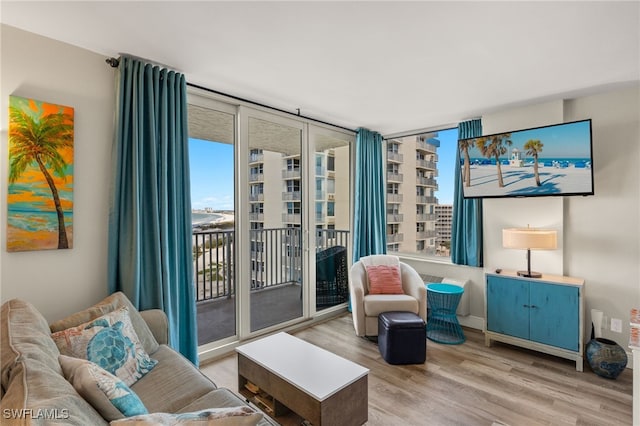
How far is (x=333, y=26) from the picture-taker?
1871mm

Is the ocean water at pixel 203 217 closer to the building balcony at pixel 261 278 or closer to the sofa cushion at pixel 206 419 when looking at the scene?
the building balcony at pixel 261 278

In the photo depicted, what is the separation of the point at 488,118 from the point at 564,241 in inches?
61.9

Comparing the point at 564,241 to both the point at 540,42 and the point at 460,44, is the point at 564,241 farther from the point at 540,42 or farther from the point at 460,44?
the point at 460,44

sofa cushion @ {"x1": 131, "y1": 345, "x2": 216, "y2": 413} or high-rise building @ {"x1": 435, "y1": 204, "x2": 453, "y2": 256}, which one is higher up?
high-rise building @ {"x1": 435, "y1": 204, "x2": 453, "y2": 256}

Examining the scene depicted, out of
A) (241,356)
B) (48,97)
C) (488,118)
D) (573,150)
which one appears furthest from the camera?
(488,118)

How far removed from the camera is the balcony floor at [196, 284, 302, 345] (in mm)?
3232

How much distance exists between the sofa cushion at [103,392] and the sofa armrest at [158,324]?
93cm

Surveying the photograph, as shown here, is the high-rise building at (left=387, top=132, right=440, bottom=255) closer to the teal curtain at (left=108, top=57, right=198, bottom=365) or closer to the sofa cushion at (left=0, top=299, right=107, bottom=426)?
the teal curtain at (left=108, top=57, right=198, bottom=365)

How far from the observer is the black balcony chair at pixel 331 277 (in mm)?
4141

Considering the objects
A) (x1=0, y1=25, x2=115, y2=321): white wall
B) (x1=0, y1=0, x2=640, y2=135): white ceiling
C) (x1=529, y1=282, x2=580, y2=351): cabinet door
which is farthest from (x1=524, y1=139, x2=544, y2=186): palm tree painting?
(x1=0, y1=25, x2=115, y2=321): white wall

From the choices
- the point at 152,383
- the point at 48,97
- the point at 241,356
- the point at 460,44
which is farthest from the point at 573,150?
the point at 48,97

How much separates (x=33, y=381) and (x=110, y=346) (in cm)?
79

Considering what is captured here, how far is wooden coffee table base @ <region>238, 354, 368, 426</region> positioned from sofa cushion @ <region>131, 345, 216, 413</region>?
39 cm

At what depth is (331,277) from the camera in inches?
170
